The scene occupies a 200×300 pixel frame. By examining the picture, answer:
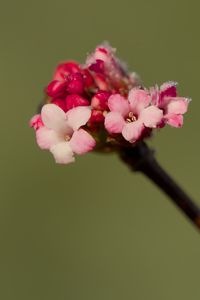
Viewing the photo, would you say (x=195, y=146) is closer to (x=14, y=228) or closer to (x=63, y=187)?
(x=63, y=187)

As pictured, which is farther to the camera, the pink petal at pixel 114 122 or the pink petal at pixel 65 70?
the pink petal at pixel 65 70

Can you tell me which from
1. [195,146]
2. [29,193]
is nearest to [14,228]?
[29,193]

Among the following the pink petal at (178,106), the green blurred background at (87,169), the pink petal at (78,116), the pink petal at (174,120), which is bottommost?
the pink petal at (174,120)

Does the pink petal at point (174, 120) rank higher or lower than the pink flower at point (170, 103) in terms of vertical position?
lower

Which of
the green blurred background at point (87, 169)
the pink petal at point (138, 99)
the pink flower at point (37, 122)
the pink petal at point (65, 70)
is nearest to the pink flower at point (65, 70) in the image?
the pink petal at point (65, 70)

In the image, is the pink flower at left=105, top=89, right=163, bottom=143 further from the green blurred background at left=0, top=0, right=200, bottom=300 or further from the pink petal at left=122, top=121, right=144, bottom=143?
the green blurred background at left=0, top=0, right=200, bottom=300

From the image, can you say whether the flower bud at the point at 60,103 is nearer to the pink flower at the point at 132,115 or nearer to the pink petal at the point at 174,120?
the pink flower at the point at 132,115

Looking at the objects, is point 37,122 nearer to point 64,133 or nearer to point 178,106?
point 64,133
